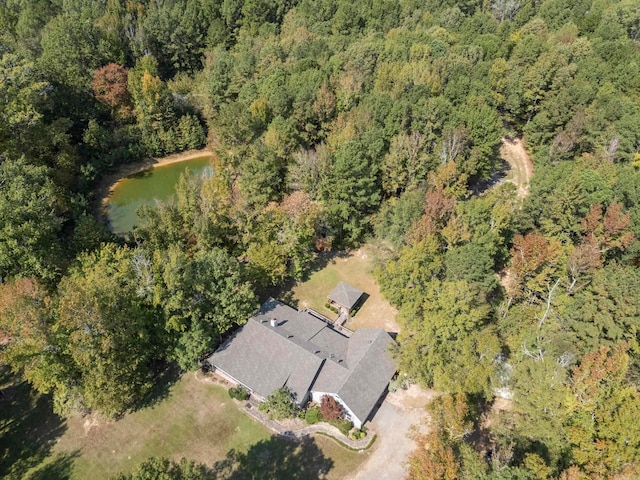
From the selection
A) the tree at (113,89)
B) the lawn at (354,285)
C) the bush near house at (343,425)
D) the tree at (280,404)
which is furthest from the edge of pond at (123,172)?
the bush near house at (343,425)

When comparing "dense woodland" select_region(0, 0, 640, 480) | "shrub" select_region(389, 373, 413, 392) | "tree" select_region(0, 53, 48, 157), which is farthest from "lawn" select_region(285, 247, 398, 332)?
"tree" select_region(0, 53, 48, 157)

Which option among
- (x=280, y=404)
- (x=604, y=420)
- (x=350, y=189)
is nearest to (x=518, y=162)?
(x=350, y=189)

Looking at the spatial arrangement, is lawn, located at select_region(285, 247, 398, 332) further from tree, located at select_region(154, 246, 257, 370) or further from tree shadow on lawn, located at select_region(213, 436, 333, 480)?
tree shadow on lawn, located at select_region(213, 436, 333, 480)

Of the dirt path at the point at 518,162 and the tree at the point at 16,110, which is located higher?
the tree at the point at 16,110

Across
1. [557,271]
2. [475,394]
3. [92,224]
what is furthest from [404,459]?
[92,224]

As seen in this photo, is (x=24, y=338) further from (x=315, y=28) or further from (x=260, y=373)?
(x=315, y=28)

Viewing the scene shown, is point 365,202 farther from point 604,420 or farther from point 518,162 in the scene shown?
point 604,420

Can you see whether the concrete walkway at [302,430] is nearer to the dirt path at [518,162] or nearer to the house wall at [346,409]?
the house wall at [346,409]
